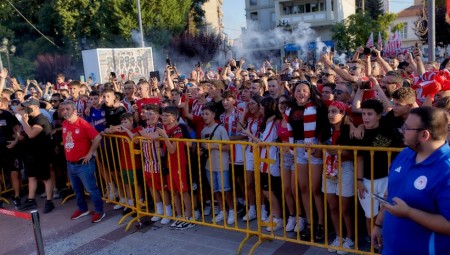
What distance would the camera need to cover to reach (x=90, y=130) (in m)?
6.26

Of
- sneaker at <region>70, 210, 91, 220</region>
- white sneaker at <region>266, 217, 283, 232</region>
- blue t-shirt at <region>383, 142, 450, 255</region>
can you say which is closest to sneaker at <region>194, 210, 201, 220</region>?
white sneaker at <region>266, 217, 283, 232</region>

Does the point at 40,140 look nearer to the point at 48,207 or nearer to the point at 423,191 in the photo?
the point at 48,207

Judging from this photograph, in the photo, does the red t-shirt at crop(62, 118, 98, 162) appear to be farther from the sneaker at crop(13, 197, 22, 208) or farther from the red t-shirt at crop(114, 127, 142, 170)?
the sneaker at crop(13, 197, 22, 208)

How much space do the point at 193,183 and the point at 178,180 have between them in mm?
252

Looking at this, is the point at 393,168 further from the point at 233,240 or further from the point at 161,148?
the point at 161,148

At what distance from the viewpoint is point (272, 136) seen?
534cm

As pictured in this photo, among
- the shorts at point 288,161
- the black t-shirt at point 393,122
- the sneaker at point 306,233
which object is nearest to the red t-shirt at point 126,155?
the shorts at point 288,161

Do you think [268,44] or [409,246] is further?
[268,44]

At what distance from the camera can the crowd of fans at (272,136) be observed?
4.30 m

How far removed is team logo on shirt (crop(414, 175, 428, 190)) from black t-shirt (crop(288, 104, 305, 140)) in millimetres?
2298

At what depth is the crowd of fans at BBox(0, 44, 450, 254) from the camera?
4.30 meters

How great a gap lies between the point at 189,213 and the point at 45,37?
36.9 m

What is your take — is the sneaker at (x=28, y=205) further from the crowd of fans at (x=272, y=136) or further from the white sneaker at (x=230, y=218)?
the white sneaker at (x=230, y=218)

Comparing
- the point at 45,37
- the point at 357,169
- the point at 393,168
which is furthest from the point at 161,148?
the point at 45,37
